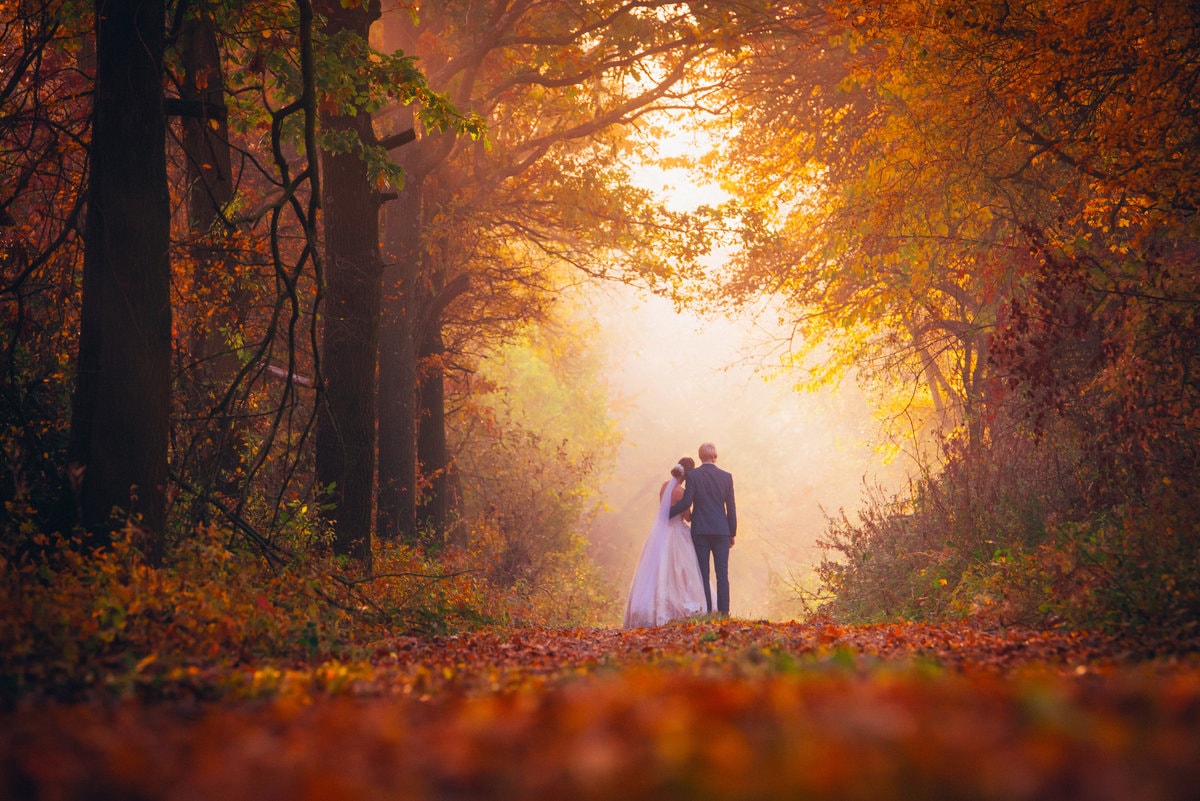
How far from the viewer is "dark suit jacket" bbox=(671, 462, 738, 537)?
533 inches

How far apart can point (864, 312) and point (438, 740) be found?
675 inches

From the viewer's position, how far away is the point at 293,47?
938 cm

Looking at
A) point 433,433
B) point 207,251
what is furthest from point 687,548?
point 207,251

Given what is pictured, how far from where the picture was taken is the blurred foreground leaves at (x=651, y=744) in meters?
1.78

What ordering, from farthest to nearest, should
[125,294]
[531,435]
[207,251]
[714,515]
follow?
1. [531,435]
2. [714,515]
3. [207,251]
4. [125,294]

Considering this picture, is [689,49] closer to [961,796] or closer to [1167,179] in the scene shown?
[1167,179]

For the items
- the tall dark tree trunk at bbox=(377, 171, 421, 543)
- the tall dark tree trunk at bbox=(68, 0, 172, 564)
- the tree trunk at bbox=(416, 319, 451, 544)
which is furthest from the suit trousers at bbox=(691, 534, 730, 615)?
the tall dark tree trunk at bbox=(68, 0, 172, 564)

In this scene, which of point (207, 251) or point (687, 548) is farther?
point (687, 548)

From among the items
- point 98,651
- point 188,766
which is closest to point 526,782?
point 188,766

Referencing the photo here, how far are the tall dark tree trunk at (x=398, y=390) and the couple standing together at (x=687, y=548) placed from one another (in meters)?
3.69

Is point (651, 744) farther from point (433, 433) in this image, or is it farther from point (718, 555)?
point (433, 433)

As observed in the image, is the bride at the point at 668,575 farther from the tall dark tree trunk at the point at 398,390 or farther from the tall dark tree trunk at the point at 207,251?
the tall dark tree trunk at the point at 207,251

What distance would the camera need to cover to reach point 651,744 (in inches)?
79.5

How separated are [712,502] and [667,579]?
1.53 metres
